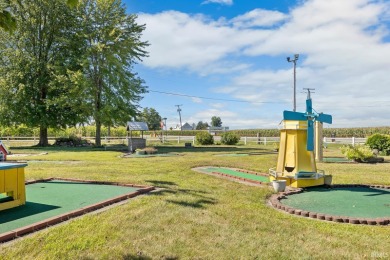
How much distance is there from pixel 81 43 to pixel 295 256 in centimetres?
2718

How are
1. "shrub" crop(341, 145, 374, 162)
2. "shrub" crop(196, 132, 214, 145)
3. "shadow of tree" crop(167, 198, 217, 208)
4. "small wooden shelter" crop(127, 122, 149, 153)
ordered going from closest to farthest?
"shadow of tree" crop(167, 198, 217, 208) → "shrub" crop(341, 145, 374, 162) → "small wooden shelter" crop(127, 122, 149, 153) → "shrub" crop(196, 132, 214, 145)

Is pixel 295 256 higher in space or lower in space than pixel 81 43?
lower

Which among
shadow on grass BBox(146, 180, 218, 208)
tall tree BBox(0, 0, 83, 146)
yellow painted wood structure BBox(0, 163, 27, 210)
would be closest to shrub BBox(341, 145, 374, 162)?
shadow on grass BBox(146, 180, 218, 208)

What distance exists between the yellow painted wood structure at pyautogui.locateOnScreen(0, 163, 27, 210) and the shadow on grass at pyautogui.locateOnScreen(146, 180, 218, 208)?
2477 millimetres

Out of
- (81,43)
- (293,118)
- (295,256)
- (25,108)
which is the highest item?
(81,43)

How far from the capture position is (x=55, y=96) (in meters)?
27.0

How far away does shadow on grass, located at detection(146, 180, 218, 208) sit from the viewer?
251 inches

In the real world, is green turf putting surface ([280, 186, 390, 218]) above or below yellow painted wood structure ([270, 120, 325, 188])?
below

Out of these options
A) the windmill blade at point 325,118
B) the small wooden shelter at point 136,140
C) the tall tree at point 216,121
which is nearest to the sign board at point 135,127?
the small wooden shelter at point 136,140

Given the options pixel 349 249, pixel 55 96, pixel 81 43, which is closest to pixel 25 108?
pixel 55 96

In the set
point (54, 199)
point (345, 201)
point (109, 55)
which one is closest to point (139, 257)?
point (54, 199)

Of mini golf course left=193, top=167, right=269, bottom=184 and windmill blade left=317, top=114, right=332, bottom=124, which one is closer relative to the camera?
windmill blade left=317, top=114, right=332, bottom=124

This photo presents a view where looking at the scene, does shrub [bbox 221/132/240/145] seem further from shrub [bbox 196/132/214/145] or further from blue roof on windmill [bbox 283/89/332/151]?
blue roof on windmill [bbox 283/89/332/151]

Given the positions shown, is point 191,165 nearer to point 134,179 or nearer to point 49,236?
point 134,179
